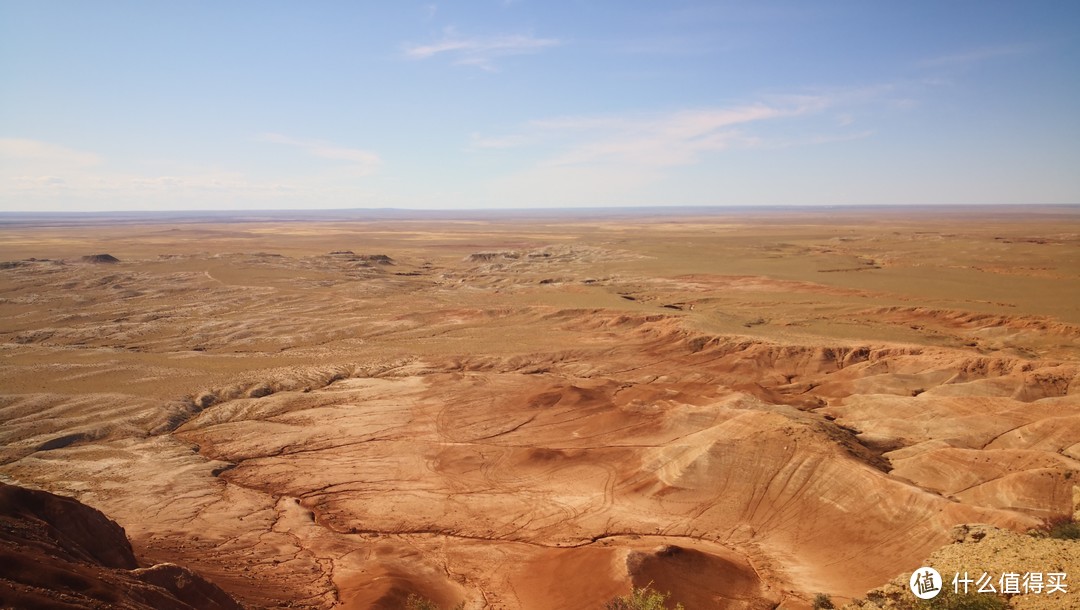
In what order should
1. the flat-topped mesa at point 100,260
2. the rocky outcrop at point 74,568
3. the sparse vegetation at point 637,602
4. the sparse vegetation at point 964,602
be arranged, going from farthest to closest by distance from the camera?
the flat-topped mesa at point 100,260, the sparse vegetation at point 637,602, the sparse vegetation at point 964,602, the rocky outcrop at point 74,568

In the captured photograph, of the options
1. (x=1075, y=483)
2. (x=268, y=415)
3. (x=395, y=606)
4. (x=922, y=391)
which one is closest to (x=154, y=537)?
(x=395, y=606)

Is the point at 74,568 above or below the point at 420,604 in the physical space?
above

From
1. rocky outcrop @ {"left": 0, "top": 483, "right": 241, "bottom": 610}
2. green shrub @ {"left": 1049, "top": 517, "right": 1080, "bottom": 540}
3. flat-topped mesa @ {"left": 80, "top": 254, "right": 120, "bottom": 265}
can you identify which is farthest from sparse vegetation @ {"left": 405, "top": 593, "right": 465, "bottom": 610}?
flat-topped mesa @ {"left": 80, "top": 254, "right": 120, "bottom": 265}

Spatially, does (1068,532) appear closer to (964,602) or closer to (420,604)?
(964,602)

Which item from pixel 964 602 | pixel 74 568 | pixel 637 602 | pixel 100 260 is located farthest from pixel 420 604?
pixel 100 260

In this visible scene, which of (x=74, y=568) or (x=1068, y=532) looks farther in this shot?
(x=1068, y=532)

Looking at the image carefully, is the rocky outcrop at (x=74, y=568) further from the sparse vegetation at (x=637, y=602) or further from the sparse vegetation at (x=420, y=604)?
the sparse vegetation at (x=637, y=602)

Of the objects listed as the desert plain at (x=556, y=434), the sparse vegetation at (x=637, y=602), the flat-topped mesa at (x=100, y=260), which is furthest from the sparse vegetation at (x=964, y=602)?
the flat-topped mesa at (x=100, y=260)

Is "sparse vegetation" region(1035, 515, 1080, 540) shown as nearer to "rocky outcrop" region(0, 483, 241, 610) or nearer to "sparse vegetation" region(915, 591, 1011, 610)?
"sparse vegetation" region(915, 591, 1011, 610)

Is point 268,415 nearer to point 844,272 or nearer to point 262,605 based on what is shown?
point 262,605
